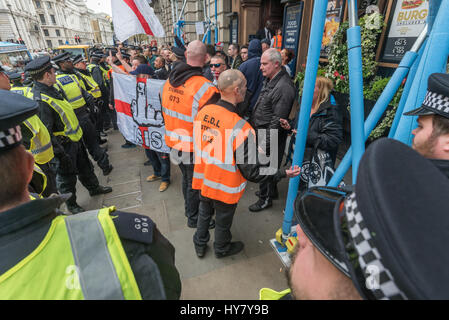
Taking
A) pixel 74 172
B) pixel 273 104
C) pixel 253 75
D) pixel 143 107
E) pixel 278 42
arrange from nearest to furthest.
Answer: pixel 273 104 < pixel 74 172 < pixel 143 107 < pixel 253 75 < pixel 278 42

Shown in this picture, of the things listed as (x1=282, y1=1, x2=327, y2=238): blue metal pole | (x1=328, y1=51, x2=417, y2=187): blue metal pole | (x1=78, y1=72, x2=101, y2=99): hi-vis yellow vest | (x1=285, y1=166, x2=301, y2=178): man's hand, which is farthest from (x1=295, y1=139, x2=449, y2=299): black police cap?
(x1=78, y1=72, x2=101, y2=99): hi-vis yellow vest

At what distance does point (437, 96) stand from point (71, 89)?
486 cm

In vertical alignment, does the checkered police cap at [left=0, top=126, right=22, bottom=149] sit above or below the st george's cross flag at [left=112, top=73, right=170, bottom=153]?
above

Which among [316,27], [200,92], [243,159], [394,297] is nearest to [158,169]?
[200,92]

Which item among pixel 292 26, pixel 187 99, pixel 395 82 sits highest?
pixel 292 26

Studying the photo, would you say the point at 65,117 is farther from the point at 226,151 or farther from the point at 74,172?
the point at 226,151

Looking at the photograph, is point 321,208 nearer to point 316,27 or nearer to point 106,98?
point 316,27

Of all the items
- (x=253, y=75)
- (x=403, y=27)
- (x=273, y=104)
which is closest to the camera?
(x=273, y=104)

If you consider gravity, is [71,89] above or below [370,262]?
below

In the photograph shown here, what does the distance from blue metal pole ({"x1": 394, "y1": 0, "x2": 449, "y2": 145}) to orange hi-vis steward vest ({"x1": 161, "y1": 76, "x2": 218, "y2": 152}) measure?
1.86 meters

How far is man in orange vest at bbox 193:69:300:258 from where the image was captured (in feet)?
6.47

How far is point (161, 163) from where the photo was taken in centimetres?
409

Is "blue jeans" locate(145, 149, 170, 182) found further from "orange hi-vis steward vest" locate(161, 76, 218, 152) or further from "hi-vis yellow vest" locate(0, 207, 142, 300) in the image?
"hi-vis yellow vest" locate(0, 207, 142, 300)

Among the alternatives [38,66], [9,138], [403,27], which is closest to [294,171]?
[9,138]
